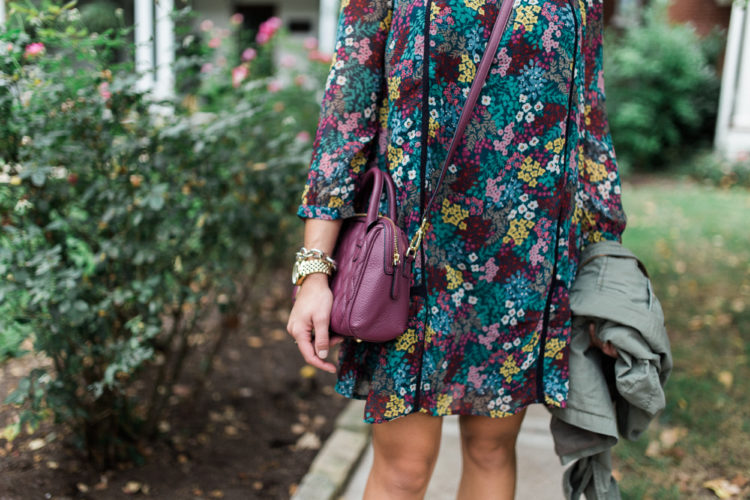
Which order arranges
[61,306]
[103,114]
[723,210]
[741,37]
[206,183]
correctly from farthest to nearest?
[741,37]
[723,210]
[206,183]
[103,114]
[61,306]

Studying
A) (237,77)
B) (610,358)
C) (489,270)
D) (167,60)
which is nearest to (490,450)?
(610,358)

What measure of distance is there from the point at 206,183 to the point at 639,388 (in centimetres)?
164

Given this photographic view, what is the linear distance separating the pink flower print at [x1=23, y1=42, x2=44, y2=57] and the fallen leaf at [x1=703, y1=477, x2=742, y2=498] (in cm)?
275

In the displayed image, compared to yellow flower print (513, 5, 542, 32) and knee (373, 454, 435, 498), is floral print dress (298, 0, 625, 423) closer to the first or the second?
yellow flower print (513, 5, 542, 32)

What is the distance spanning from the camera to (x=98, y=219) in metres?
2.09

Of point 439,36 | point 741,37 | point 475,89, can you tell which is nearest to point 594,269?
point 475,89

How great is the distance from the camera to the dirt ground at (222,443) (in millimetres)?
2144

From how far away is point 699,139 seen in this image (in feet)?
35.5

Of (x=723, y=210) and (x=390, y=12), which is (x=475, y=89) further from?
(x=723, y=210)

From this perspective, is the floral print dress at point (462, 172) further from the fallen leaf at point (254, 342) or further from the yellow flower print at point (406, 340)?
the fallen leaf at point (254, 342)

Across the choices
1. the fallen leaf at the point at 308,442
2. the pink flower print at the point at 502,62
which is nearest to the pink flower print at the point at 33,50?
the pink flower print at the point at 502,62

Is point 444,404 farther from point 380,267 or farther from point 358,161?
point 358,161

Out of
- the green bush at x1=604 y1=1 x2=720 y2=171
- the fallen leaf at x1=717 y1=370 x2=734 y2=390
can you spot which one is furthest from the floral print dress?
the green bush at x1=604 y1=1 x2=720 y2=171

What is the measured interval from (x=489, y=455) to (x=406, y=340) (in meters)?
0.46
